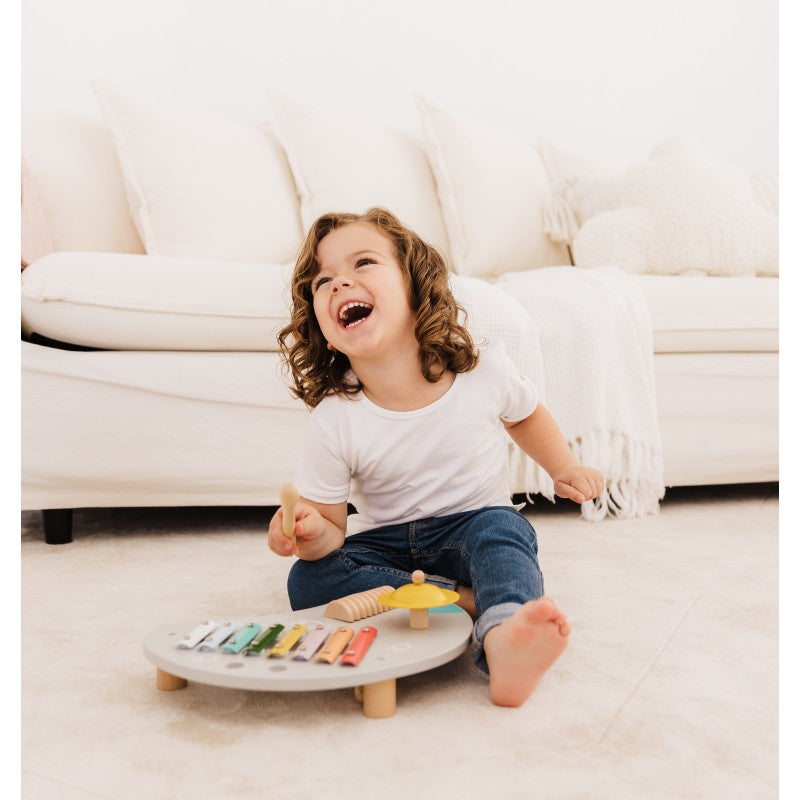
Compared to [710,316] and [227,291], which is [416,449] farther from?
[710,316]

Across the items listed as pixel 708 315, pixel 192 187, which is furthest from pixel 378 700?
pixel 192 187

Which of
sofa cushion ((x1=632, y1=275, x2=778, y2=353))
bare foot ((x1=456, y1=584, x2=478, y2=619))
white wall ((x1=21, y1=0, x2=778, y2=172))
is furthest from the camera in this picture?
white wall ((x1=21, y1=0, x2=778, y2=172))

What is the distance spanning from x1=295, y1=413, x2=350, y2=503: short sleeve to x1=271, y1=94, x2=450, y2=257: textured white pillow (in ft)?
3.44

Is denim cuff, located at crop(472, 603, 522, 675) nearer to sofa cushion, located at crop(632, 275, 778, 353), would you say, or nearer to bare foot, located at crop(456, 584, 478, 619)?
bare foot, located at crop(456, 584, 478, 619)

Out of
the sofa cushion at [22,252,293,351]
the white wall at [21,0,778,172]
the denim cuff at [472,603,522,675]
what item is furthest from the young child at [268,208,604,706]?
the white wall at [21,0,778,172]

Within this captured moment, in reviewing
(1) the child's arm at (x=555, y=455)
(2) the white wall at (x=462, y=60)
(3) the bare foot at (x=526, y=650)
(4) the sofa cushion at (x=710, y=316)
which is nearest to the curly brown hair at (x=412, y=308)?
(1) the child's arm at (x=555, y=455)

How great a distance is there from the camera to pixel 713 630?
2.86ft

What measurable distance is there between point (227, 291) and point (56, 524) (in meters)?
0.46

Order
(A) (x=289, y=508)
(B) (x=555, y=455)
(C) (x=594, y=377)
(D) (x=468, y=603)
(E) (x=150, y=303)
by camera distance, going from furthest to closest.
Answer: (C) (x=594, y=377), (E) (x=150, y=303), (B) (x=555, y=455), (D) (x=468, y=603), (A) (x=289, y=508)

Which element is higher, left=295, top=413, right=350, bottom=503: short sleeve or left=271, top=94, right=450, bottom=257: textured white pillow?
left=271, top=94, right=450, bottom=257: textured white pillow

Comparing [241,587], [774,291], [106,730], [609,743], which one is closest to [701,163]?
[774,291]

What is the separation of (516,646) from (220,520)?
0.91m

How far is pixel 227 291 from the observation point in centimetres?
131

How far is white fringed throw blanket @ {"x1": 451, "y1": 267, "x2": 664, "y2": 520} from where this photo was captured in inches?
54.6
